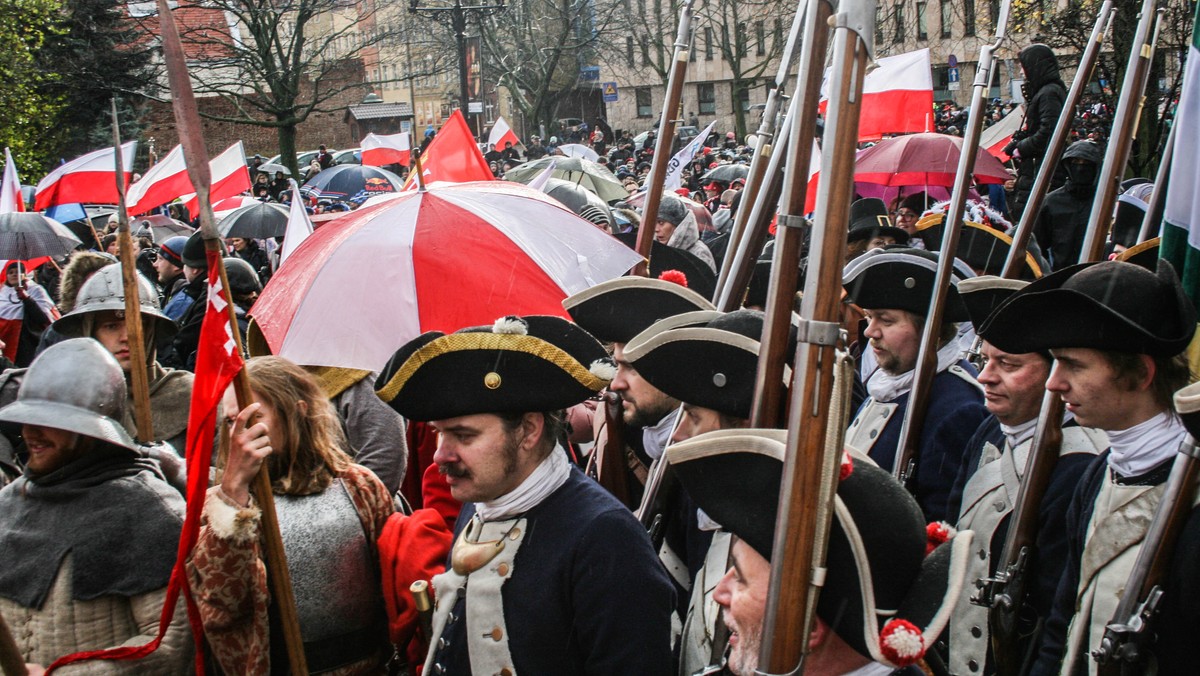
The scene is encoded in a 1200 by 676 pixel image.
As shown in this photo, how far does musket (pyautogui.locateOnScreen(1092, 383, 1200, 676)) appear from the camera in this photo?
7.75 feet

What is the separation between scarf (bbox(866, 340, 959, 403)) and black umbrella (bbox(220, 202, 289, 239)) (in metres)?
8.86

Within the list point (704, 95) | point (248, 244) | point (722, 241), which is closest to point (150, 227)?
point (248, 244)

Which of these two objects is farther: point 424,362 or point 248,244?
point 248,244

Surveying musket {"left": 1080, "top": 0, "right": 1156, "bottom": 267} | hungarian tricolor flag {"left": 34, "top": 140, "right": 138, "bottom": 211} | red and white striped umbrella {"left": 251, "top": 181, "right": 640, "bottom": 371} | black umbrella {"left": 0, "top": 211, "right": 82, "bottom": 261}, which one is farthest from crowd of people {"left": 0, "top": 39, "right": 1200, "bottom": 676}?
hungarian tricolor flag {"left": 34, "top": 140, "right": 138, "bottom": 211}

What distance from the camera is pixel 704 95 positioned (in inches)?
2650

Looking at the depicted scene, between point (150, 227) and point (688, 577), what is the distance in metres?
11.9

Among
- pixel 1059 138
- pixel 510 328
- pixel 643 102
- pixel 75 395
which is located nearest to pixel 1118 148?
pixel 1059 138

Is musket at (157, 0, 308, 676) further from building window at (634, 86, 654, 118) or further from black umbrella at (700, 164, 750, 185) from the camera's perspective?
building window at (634, 86, 654, 118)

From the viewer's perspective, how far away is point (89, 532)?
3146 mm

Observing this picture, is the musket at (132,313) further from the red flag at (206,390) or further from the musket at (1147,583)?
the musket at (1147,583)

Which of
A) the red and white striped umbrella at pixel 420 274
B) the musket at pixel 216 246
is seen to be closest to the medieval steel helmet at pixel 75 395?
the musket at pixel 216 246

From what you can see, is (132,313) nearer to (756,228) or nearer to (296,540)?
(296,540)

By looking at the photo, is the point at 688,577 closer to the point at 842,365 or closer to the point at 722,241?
the point at 842,365

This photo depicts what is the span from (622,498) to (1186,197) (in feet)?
6.56
